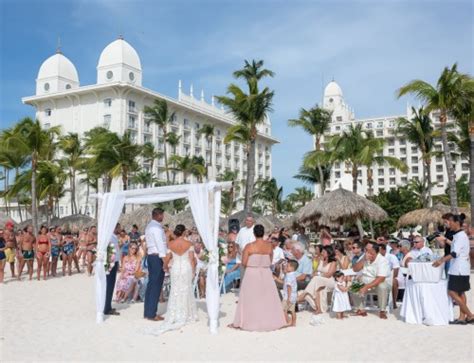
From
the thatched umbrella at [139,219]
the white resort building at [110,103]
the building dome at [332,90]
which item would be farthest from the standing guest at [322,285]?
the building dome at [332,90]

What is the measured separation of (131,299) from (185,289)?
2.93 meters

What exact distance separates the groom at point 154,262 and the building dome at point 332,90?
353ft

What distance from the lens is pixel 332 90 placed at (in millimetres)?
110938

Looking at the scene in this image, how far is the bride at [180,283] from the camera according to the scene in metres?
7.55

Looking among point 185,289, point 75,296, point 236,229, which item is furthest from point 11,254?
point 185,289

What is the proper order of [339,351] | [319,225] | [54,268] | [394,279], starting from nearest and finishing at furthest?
[339,351], [394,279], [54,268], [319,225]

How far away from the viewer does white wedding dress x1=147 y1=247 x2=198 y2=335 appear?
754 cm

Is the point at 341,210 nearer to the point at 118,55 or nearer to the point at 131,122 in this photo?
the point at 131,122

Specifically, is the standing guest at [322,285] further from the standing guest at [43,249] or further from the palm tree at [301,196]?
the palm tree at [301,196]

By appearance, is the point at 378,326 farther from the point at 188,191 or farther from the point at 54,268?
the point at 54,268

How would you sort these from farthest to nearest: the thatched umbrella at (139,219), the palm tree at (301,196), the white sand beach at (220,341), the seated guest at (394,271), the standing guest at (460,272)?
1. the palm tree at (301,196)
2. the thatched umbrella at (139,219)
3. the seated guest at (394,271)
4. the standing guest at (460,272)
5. the white sand beach at (220,341)

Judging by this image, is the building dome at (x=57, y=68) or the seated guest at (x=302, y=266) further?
the building dome at (x=57, y=68)

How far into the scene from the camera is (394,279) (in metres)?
9.05

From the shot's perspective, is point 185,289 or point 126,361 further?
point 185,289
